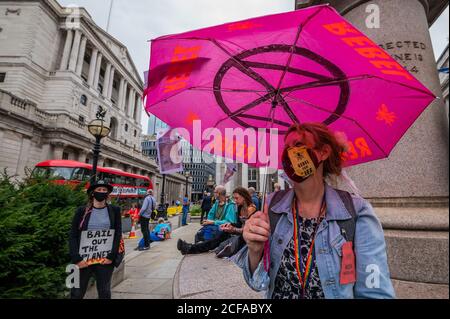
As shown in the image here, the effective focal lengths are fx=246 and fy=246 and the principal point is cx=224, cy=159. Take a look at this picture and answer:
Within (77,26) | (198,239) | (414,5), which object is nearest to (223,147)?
(414,5)

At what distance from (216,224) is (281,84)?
476cm

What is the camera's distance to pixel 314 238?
1331 millimetres

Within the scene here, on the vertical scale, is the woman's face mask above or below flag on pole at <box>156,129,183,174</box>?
below

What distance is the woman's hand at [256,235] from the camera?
4.18 ft

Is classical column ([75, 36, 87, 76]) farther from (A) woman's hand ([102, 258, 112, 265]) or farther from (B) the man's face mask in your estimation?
(B) the man's face mask

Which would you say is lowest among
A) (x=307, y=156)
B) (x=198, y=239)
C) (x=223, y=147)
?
(x=198, y=239)

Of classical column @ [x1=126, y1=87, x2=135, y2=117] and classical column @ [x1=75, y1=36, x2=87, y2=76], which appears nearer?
classical column @ [x1=75, y1=36, x2=87, y2=76]

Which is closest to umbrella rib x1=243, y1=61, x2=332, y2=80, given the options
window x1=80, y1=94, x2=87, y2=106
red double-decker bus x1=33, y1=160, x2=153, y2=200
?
red double-decker bus x1=33, y1=160, x2=153, y2=200

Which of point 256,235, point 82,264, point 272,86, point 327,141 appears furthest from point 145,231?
point 327,141

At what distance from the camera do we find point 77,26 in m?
36.9

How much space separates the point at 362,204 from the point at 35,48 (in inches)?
1746

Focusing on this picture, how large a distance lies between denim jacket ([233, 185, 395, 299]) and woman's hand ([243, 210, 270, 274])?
5 centimetres

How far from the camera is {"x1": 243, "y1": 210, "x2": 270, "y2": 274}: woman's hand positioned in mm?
1273

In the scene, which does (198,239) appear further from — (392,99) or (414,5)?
(414,5)
